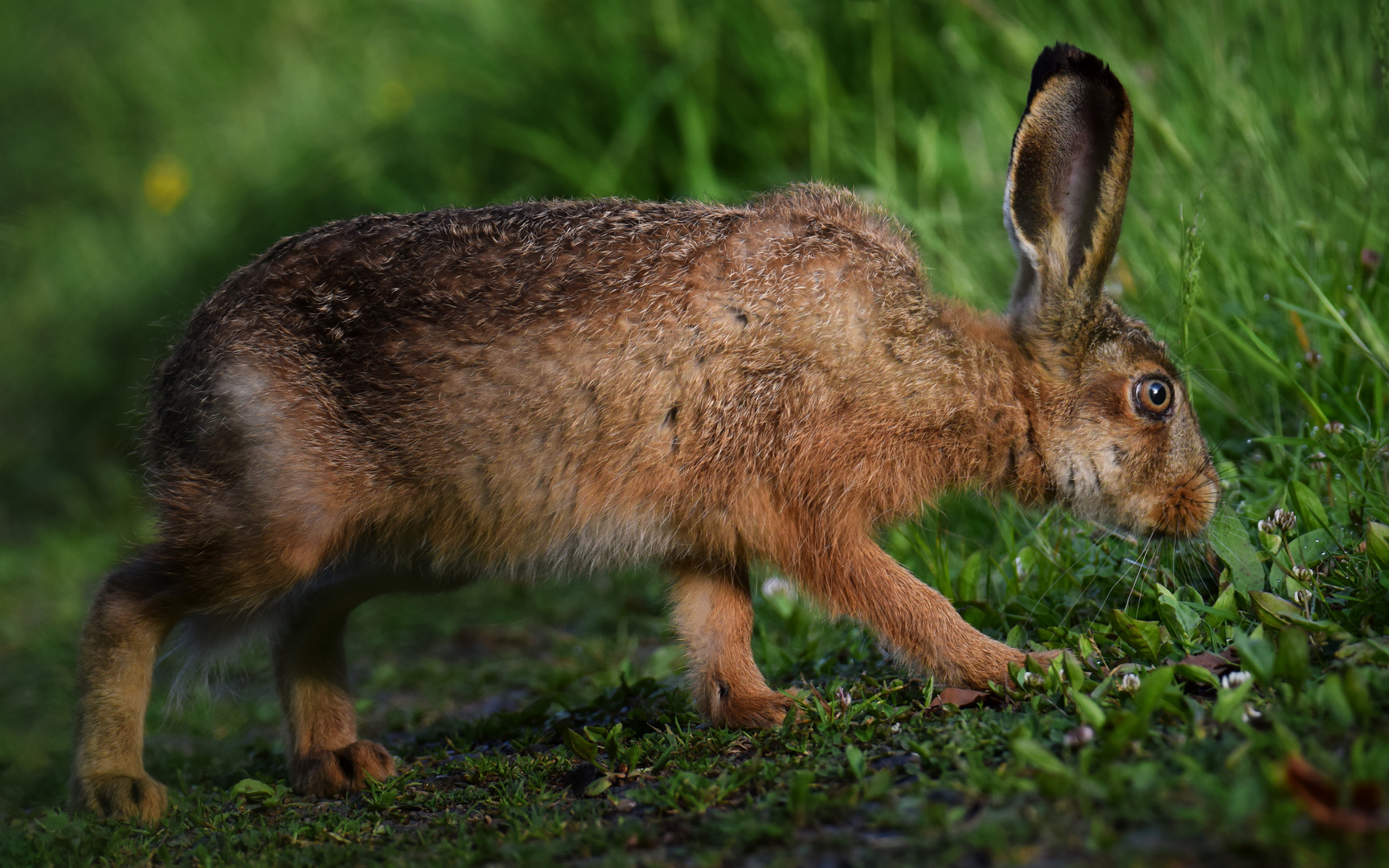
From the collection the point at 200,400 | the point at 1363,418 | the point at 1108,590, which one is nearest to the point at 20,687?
the point at 200,400

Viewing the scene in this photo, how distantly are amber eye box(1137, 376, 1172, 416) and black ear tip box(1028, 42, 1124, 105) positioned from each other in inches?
39.0

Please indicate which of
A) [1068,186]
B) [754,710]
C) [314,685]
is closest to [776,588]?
[754,710]

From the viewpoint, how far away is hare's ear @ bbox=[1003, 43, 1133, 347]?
12.7ft

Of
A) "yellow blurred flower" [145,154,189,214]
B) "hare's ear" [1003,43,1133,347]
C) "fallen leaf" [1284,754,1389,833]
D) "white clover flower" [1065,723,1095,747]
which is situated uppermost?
"yellow blurred flower" [145,154,189,214]

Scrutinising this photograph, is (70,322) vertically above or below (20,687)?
above

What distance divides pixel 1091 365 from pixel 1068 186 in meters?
0.61

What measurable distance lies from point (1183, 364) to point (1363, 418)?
2.03ft

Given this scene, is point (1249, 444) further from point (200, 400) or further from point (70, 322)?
point (70, 322)

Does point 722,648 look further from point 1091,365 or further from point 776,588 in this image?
point 1091,365

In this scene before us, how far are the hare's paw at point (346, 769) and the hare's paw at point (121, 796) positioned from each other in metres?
0.43

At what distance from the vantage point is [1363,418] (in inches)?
167

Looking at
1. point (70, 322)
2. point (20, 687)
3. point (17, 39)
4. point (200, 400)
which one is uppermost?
point (17, 39)

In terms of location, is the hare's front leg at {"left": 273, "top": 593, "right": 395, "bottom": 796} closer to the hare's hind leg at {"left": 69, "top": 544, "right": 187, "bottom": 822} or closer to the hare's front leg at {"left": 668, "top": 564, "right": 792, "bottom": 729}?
the hare's hind leg at {"left": 69, "top": 544, "right": 187, "bottom": 822}

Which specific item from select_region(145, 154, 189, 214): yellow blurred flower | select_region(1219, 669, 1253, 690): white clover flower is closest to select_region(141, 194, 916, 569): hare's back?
select_region(1219, 669, 1253, 690): white clover flower
